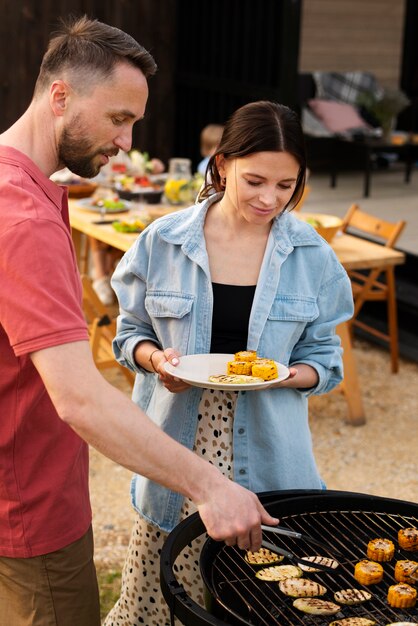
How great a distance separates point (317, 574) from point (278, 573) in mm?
103

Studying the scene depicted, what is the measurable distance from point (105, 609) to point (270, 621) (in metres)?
1.85

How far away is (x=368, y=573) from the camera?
2.02m

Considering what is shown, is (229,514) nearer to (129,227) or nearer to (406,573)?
(406,573)

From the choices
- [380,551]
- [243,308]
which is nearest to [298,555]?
[380,551]

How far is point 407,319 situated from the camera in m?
6.88

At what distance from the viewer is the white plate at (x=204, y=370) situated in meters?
2.25

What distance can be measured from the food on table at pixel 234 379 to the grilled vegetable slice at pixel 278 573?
0.45 metres

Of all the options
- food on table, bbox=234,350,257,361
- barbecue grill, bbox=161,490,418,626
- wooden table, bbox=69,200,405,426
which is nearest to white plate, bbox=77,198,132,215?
wooden table, bbox=69,200,405,426

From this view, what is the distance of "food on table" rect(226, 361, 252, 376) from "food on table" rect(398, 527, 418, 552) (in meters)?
0.55

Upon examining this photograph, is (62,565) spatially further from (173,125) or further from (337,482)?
(173,125)

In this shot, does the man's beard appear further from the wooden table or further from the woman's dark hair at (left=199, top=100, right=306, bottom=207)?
the wooden table

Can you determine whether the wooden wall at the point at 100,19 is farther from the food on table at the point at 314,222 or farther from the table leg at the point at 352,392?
the table leg at the point at 352,392

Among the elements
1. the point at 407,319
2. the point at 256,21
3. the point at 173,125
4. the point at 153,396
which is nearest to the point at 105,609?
the point at 153,396

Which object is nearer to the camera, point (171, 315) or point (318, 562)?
point (318, 562)
